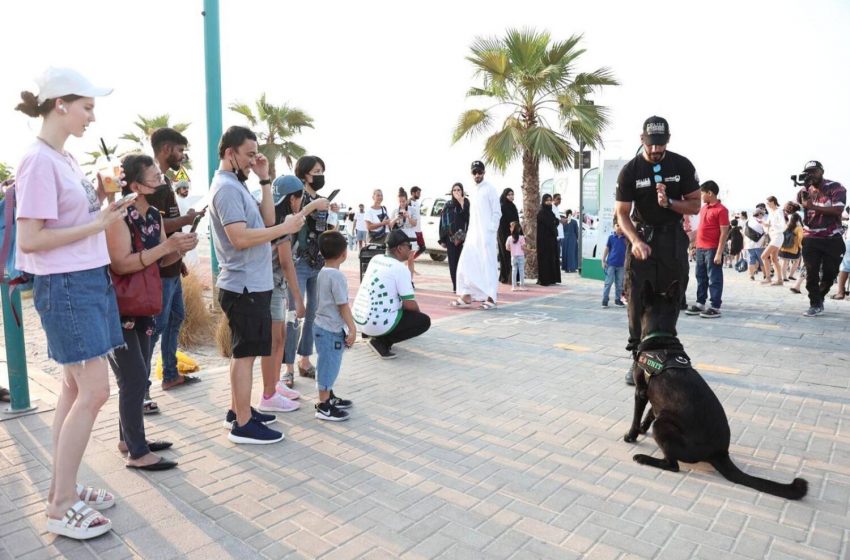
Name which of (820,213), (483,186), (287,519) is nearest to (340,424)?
(287,519)

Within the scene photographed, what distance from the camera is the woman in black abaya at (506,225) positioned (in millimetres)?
11477

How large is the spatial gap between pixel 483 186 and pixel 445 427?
5476 mm

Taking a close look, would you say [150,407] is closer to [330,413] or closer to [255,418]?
[255,418]

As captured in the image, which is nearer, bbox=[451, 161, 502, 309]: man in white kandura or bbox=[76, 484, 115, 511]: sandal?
bbox=[76, 484, 115, 511]: sandal

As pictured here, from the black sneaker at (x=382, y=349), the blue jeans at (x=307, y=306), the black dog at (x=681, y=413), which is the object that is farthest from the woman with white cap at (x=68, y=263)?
the black sneaker at (x=382, y=349)

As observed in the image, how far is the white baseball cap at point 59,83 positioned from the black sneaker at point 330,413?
2.57m

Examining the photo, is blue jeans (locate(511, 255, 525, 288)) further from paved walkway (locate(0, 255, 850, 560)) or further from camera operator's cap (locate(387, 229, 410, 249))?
camera operator's cap (locate(387, 229, 410, 249))

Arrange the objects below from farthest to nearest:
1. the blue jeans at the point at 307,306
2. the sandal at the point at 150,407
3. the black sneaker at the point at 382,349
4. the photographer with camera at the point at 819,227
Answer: the photographer with camera at the point at 819,227 → the black sneaker at the point at 382,349 → the blue jeans at the point at 307,306 → the sandal at the point at 150,407

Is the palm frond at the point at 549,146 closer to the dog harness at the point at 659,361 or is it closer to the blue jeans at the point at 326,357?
the blue jeans at the point at 326,357

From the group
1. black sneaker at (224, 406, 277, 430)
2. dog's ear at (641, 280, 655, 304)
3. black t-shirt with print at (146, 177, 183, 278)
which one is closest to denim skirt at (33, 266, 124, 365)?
black t-shirt with print at (146, 177, 183, 278)

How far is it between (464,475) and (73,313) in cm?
221

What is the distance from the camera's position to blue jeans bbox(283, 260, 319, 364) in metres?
5.04

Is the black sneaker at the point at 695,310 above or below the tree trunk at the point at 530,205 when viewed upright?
below

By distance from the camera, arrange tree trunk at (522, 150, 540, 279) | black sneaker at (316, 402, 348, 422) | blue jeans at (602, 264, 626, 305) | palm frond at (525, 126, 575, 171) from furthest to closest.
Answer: tree trunk at (522, 150, 540, 279), palm frond at (525, 126, 575, 171), blue jeans at (602, 264, 626, 305), black sneaker at (316, 402, 348, 422)
